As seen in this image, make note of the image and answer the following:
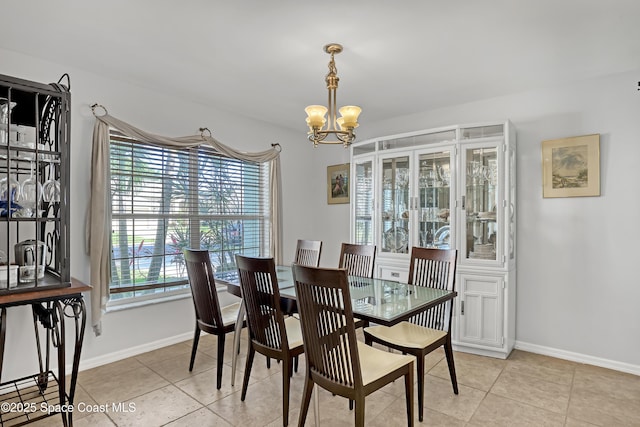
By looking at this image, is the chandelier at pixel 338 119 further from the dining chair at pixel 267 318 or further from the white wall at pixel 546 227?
the white wall at pixel 546 227

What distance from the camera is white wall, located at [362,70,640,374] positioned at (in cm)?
299

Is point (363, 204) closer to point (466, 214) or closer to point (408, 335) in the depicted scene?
point (466, 214)

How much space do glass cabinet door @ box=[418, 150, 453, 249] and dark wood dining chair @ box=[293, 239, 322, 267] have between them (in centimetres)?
106

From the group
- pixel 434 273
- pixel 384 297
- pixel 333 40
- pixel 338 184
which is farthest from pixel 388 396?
pixel 338 184

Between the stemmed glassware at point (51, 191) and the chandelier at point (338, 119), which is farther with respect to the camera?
the chandelier at point (338, 119)

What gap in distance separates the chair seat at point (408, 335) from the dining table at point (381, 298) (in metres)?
0.27

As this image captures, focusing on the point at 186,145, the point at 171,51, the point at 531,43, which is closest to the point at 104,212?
the point at 186,145

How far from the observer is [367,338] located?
2.62 m

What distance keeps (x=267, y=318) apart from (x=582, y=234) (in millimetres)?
2789

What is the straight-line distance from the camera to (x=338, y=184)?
4871mm

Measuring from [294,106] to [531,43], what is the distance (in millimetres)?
2191

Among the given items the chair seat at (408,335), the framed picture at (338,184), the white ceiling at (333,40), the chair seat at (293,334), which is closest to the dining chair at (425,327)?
the chair seat at (408,335)

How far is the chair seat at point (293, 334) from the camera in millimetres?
2299

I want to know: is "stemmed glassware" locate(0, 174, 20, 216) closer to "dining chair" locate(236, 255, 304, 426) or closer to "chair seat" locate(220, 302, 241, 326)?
"dining chair" locate(236, 255, 304, 426)
